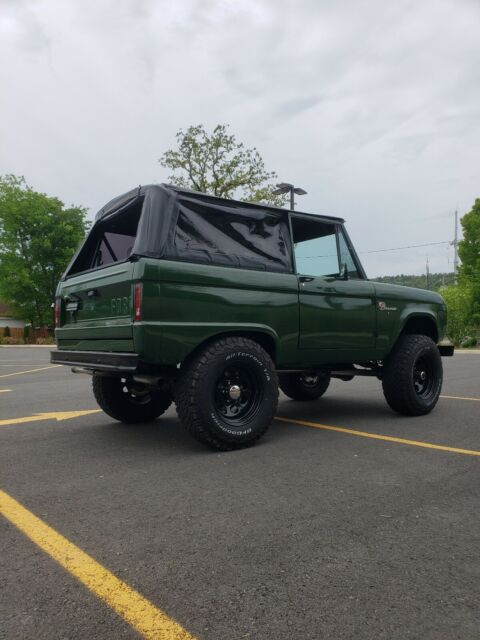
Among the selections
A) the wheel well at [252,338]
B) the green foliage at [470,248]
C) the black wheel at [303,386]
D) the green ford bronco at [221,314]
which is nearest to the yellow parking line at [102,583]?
the green ford bronco at [221,314]

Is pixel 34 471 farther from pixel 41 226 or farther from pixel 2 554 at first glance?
pixel 41 226

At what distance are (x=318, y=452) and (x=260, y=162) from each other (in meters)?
32.4

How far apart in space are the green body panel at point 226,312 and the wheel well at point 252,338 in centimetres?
3

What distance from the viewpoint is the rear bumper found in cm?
378

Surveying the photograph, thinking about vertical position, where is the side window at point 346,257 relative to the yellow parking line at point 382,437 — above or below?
above

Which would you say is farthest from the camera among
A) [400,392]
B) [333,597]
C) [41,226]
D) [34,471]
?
[41,226]

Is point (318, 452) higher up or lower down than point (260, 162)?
lower down

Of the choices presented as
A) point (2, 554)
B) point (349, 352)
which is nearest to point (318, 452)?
point (349, 352)

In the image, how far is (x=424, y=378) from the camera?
586 centimetres

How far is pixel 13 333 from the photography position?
45344 millimetres

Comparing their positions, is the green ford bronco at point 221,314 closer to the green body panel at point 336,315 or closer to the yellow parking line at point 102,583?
the green body panel at point 336,315

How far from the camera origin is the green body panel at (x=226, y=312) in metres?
3.79

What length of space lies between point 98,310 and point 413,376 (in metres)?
3.40

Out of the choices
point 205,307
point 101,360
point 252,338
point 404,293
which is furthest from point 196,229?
point 404,293
